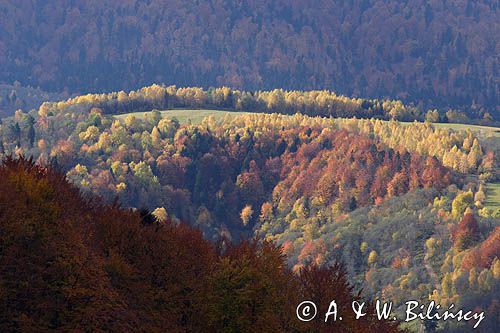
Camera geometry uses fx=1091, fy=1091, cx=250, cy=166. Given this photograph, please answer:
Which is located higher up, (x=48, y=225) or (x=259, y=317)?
(x=48, y=225)

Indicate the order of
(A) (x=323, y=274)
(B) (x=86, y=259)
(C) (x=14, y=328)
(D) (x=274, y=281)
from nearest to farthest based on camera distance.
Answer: (C) (x=14, y=328) < (B) (x=86, y=259) < (D) (x=274, y=281) < (A) (x=323, y=274)

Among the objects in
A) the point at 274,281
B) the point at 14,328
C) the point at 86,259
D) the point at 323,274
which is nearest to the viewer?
the point at 14,328

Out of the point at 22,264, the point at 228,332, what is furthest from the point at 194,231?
the point at 22,264

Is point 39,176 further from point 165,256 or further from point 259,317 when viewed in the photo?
point 259,317

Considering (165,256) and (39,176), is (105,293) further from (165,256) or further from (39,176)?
(39,176)

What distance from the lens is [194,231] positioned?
113 meters

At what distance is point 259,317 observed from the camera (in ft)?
297

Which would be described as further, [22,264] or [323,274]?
[323,274]

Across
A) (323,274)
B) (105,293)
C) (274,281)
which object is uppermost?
(105,293)

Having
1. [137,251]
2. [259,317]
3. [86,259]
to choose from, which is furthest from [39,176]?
[259,317]

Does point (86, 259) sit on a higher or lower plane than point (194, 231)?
higher

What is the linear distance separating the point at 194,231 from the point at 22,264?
33193 mm

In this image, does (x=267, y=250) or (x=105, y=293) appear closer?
(x=105, y=293)

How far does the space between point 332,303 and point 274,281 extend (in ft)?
27.6
